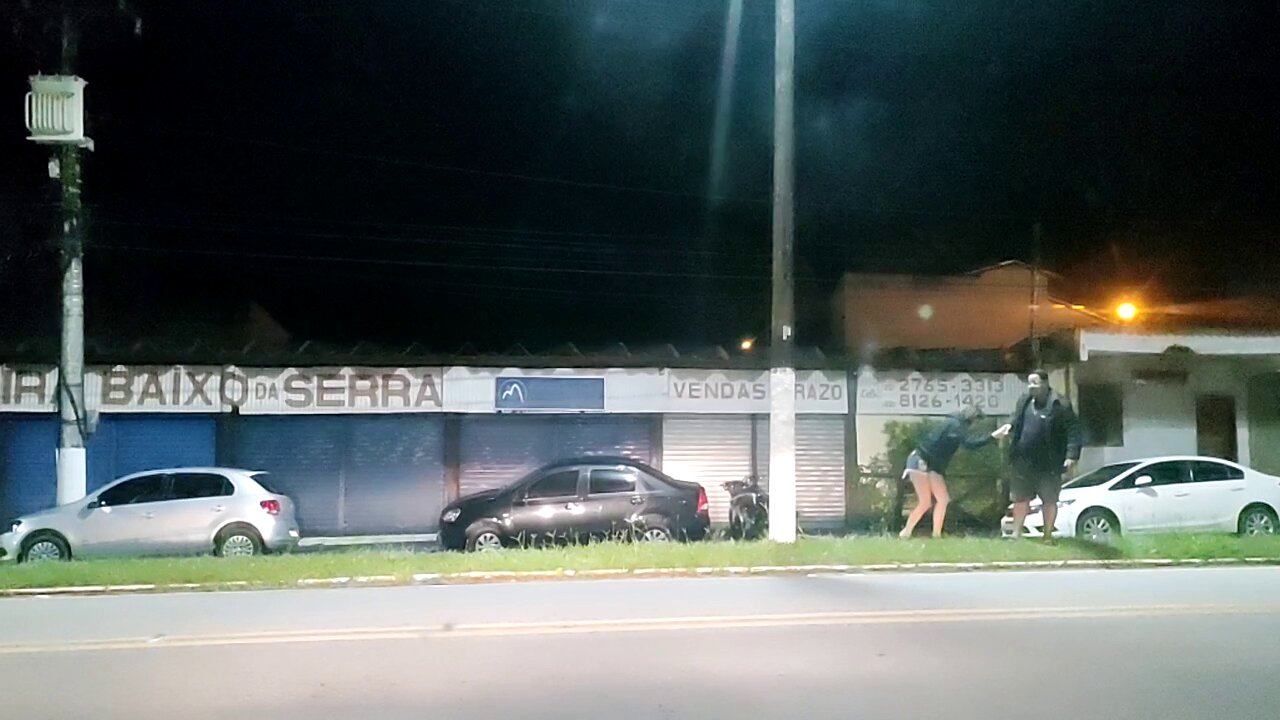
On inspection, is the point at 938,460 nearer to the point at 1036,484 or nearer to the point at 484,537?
the point at 1036,484

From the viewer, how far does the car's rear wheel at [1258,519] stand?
1620 centimetres

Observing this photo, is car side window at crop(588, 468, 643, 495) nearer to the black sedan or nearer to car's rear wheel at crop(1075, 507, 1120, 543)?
the black sedan

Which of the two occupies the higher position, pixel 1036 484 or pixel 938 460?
pixel 938 460

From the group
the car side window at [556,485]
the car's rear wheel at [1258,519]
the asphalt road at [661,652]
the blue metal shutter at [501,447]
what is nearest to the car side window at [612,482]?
the car side window at [556,485]

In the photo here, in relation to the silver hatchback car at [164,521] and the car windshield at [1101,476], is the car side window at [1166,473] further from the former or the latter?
the silver hatchback car at [164,521]

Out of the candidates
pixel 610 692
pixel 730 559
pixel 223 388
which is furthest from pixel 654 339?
pixel 610 692

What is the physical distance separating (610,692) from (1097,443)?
656 inches

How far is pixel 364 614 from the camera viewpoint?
9266mm

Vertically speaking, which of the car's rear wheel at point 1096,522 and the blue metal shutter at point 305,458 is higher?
the blue metal shutter at point 305,458

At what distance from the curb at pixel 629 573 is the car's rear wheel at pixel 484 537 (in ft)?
11.4

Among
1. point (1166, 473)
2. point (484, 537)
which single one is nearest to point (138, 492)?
point (484, 537)

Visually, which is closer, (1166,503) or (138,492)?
(138,492)

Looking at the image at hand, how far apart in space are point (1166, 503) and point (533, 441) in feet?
34.9

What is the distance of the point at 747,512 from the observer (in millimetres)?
18062
